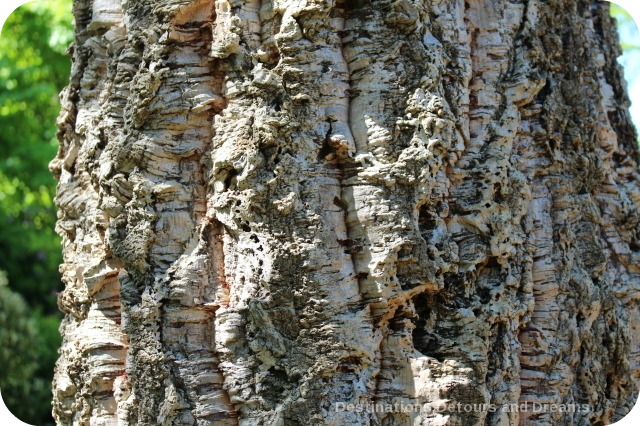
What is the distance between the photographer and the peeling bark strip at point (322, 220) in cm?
208

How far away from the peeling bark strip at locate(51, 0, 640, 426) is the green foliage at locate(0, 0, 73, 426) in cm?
675

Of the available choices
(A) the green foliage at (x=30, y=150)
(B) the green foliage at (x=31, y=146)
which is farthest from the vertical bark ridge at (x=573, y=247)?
(A) the green foliage at (x=30, y=150)

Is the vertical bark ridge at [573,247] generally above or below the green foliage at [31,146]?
below

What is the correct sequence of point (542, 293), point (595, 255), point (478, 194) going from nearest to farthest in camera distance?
point (478, 194), point (542, 293), point (595, 255)

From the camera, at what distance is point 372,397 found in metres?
2.10

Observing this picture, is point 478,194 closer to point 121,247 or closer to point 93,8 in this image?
point 121,247

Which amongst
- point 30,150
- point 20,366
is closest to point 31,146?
point 30,150

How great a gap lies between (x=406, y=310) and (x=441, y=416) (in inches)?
12.2

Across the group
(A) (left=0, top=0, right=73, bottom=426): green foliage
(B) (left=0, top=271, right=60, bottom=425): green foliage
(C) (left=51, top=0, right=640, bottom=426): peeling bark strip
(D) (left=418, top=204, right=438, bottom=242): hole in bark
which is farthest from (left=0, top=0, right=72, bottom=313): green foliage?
(D) (left=418, top=204, right=438, bottom=242): hole in bark

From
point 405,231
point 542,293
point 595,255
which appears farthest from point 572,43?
point 405,231

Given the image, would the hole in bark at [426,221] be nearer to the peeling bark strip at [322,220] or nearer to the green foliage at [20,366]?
the peeling bark strip at [322,220]

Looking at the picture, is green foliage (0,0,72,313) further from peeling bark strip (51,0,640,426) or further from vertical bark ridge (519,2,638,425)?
vertical bark ridge (519,2,638,425)

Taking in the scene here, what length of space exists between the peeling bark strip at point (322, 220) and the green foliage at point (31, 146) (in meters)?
6.75

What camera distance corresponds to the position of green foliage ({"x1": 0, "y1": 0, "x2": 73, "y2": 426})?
371 inches
